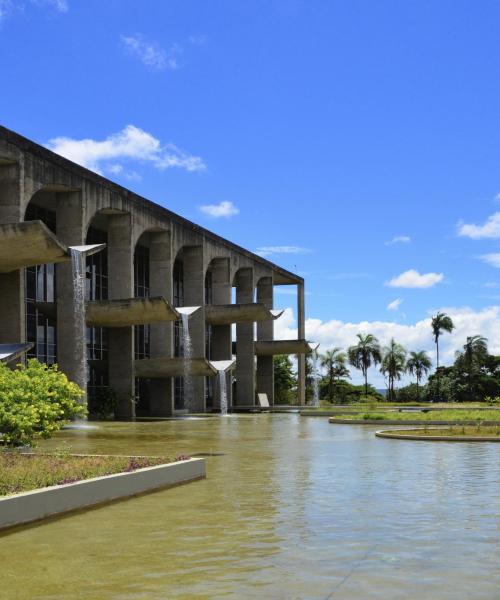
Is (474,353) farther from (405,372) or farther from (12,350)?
(12,350)

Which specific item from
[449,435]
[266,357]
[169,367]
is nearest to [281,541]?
[449,435]

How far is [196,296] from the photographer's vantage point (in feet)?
188

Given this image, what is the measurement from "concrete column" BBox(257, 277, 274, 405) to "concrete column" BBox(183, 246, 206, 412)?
50.3ft

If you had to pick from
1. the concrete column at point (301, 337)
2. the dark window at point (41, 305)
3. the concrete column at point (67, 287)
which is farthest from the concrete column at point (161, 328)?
the concrete column at point (301, 337)

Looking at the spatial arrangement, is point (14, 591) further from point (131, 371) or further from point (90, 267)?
point (90, 267)

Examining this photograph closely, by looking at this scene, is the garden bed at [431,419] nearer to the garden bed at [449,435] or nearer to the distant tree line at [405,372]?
the garden bed at [449,435]

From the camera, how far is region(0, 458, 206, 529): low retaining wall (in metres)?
10.0

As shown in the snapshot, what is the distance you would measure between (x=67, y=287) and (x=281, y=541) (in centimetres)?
3363

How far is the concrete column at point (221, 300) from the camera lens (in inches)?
2461

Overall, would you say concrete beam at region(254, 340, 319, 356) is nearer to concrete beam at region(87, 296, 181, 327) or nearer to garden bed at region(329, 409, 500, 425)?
concrete beam at region(87, 296, 181, 327)

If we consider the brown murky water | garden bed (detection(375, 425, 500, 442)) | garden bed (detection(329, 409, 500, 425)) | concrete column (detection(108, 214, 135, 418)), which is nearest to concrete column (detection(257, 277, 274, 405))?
concrete column (detection(108, 214, 135, 418))

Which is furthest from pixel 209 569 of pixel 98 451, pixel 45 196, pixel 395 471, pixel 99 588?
pixel 45 196

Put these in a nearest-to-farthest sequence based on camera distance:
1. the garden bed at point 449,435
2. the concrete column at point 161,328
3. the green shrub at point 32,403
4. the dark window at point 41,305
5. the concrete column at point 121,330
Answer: the green shrub at point 32,403
the garden bed at point 449,435
the dark window at point 41,305
the concrete column at point 121,330
the concrete column at point 161,328

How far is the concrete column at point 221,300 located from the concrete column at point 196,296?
530cm
